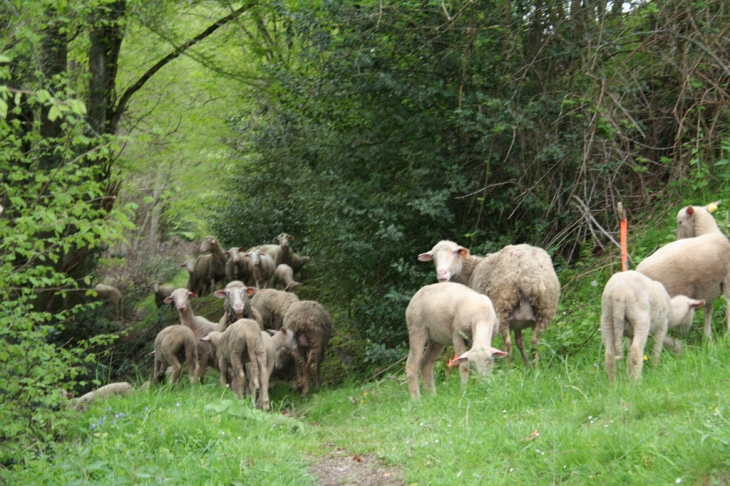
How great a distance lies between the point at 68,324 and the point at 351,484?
43.1 ft

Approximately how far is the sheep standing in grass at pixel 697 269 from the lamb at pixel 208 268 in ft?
44.0

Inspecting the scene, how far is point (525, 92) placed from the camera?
1335cm

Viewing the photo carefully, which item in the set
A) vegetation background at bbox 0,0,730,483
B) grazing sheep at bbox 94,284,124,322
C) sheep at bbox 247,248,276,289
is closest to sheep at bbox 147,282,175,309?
grazing sheep at bbox 94,284,124,322

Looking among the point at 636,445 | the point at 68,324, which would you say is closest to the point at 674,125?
the point at 636,445

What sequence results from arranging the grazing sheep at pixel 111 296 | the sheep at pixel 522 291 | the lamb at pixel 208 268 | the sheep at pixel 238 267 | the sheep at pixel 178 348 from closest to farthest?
the sheep at pixel 522 291, the sheep at pixel 178 348, the sheep at pixel 238 267, the lamb at pixel 208 268, the grazing sheep at pixel 111 296

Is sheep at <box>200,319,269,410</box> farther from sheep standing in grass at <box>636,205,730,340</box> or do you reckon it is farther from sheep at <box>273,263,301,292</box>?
sheep at <box>273,263,301,292</box>

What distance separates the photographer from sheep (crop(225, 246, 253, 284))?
62.9 ft

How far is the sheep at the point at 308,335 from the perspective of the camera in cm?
1364

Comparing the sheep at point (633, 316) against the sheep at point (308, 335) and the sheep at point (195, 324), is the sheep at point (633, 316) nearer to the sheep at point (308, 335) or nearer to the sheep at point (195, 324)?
the sheep at point (308, 335)

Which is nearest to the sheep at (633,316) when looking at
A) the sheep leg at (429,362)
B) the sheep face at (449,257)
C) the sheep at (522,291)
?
the sheep at (522,291)

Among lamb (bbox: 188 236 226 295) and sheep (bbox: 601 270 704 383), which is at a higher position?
sheep (bbox: 601 270 704 383)

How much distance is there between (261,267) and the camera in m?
18.7

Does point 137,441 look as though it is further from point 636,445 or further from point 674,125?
point 674,125

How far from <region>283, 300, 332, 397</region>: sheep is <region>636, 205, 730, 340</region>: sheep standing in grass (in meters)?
6.32
